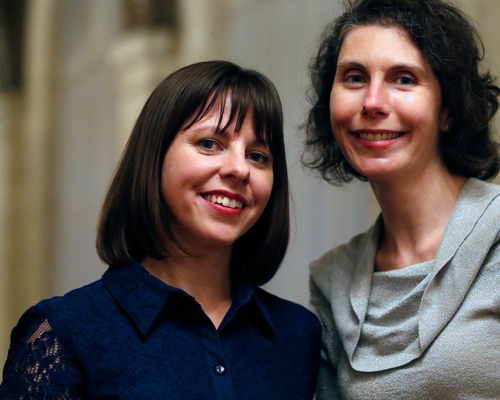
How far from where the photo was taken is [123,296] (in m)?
1.57

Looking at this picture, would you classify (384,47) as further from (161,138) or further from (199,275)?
(199,275)

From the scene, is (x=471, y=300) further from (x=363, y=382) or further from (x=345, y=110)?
(x=345, y=110)

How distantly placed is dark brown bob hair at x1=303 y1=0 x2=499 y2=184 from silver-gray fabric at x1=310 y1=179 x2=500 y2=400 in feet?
0.33

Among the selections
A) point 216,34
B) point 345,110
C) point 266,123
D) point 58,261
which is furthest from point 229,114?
point 58,261

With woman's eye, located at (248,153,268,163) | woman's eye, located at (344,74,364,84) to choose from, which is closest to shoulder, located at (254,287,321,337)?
woman's eye, located at (248,153,268,163)

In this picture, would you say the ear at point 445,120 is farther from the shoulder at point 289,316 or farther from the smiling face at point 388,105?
the shoulder at point 289,316

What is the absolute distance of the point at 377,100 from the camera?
174 cm

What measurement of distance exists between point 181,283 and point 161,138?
13.1 inches

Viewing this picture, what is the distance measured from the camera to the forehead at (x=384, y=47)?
177 centimetres

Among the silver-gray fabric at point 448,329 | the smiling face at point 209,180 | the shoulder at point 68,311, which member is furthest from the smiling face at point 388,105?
the shoulder at point 68,311

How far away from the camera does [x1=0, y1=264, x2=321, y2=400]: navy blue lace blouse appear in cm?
144

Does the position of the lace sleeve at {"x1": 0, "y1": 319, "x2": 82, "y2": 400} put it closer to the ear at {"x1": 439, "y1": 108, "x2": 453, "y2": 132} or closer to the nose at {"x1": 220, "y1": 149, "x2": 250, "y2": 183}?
the nose at {"x1": 220, "y1": 149, "x2": 250, "y2": 183}

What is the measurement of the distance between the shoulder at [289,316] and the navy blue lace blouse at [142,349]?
7 centimetres

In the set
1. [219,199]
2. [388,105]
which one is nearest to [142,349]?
[219,199]
